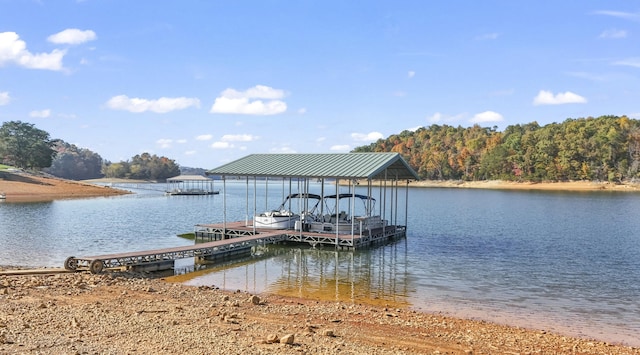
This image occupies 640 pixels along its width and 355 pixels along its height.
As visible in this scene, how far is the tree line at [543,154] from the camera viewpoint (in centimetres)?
10888

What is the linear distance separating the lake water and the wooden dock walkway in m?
0.64

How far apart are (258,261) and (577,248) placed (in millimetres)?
17328

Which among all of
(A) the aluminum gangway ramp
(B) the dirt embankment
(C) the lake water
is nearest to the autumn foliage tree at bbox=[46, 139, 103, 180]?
(B) the dirt embankment

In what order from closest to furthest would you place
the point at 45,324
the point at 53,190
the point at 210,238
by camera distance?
the point at 45,324
the point at 210,238
the point at 53,190

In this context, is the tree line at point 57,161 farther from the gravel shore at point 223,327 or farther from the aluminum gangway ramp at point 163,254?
the gravel shore at point 223,327

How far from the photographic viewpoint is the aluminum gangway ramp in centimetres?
1744

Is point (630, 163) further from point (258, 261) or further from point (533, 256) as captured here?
point (258, 261)

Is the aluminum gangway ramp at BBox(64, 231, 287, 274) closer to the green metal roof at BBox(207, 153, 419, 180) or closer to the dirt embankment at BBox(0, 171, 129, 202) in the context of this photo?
the green metal roof at BBox(207, 153, 419, 180)

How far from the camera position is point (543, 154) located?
114062mm

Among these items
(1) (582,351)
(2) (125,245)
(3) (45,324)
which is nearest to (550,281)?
(1) (582,351)

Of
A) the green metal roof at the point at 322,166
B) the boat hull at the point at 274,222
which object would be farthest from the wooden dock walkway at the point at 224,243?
the green metal roof at the point at 322,166

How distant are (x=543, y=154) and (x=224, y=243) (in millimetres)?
105778

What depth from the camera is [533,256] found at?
2506 centimetres

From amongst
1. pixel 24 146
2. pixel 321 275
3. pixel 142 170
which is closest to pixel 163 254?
pixel 321 275
